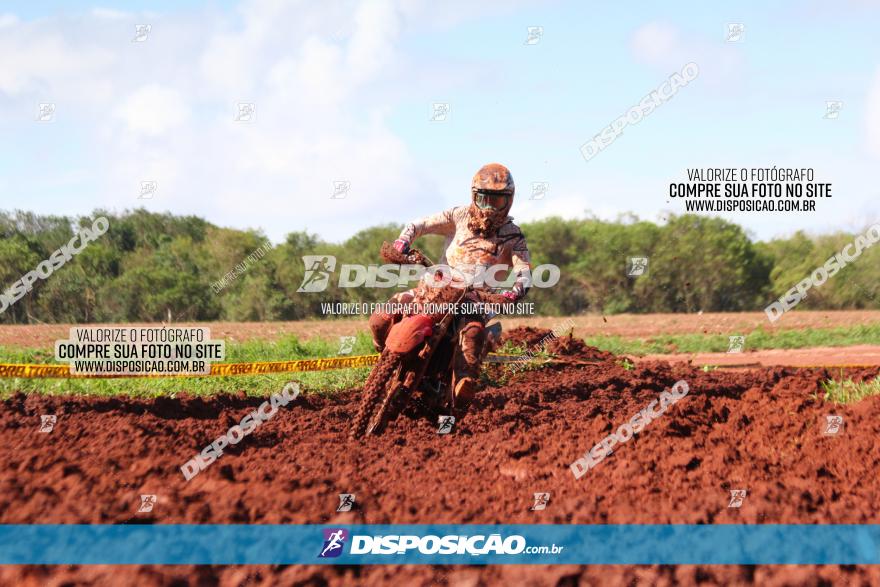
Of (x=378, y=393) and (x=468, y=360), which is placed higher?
(x=468, y=360)

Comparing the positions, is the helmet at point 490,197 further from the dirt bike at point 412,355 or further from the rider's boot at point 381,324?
the rider's boot at point 381,324

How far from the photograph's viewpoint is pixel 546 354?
15.4 metres

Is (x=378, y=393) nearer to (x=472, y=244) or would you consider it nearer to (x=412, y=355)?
(x=412, y=355)

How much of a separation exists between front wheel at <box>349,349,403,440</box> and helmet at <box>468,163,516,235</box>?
62.3 inches

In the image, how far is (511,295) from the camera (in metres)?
7.64

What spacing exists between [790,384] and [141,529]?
9122 millimetres

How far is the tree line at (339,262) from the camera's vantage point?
33812 millimetres

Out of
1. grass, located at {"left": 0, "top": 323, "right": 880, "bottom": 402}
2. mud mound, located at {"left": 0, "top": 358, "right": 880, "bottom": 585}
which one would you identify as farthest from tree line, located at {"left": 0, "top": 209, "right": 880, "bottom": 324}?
mud mound, located at {"left": 0, "top": 358, "right": 880, "bottom": 585}

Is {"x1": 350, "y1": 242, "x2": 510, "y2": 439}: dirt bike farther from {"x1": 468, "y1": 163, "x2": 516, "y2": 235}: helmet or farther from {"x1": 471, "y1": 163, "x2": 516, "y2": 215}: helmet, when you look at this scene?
{"x1": 471, "y1": 163, "x2": 516, "y2": 215}: helmet

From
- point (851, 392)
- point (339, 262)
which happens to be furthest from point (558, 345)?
point (339, 262)

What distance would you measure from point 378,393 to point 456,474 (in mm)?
1719

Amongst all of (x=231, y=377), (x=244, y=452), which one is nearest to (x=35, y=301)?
(x=231, y=377)

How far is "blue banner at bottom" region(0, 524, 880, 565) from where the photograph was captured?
13.9 ft

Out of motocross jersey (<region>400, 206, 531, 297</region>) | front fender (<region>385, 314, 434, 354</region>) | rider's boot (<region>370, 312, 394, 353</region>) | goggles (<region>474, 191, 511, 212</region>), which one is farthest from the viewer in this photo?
motocross jersey (<region>400, 206, 531, 297</region>)
